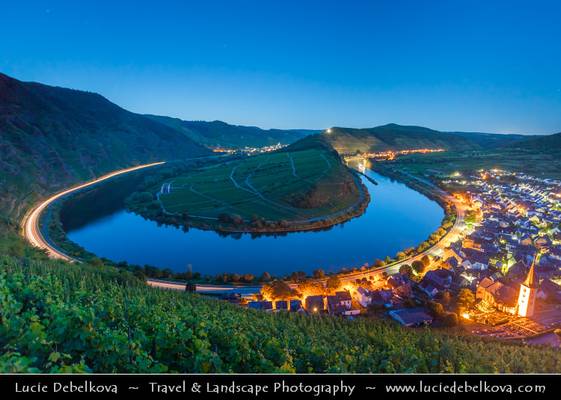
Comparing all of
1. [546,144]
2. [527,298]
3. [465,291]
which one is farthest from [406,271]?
[546,144]

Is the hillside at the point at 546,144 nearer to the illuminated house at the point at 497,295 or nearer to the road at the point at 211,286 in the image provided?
the road at the point at 211,286

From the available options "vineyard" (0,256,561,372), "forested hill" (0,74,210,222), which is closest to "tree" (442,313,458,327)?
"vineyard" (0,256,561,372)

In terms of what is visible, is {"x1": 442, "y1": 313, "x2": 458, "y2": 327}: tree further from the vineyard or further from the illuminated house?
the vineyard

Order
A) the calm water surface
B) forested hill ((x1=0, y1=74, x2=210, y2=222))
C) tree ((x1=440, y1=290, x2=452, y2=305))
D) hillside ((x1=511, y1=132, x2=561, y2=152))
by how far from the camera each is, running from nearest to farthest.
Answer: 1. tree ((x1=440, y1=290, x2=452, y2=305))
2. the calm water surface
3. forested hill ((x1=0, y1=74, x2=210, y2=222))
4. hillside ((x1=511, y1=132, x2=561, y2=152))

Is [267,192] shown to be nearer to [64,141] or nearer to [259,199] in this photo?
[259,199]

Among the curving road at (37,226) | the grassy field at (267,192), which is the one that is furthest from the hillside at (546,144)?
the curving road at (37,226)

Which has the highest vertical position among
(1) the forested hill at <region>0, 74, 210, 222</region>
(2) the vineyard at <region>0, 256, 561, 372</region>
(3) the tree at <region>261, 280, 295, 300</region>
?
(1) the forested hill at <region>0, 74, 210, 222</region>

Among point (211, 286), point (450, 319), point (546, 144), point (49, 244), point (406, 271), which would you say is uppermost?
point (546, 144)
